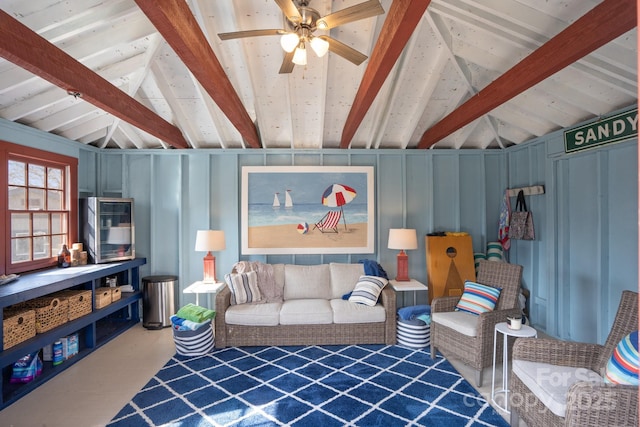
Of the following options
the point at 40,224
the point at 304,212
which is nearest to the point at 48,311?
the point at 40,224

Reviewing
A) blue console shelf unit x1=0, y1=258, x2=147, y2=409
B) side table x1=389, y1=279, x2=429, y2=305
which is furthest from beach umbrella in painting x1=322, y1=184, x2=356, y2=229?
blue console shelf unit x1=0, y1=258, x2=147, y2=409

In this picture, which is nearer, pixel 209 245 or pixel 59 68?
pixel 59 68

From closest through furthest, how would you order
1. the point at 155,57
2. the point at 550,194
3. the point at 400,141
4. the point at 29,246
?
the point at 155,57
the point at 29,246
the point at 550,194
the point at 400,141

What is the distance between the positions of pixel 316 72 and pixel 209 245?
8.35 feet

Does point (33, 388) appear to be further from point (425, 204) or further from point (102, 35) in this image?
point (425, 204)

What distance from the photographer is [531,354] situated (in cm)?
241

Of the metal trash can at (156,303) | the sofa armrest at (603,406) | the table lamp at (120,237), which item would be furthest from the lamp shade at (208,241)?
the sofa armrest at (603,406)

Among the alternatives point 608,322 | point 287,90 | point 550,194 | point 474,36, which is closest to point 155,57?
point 287,90

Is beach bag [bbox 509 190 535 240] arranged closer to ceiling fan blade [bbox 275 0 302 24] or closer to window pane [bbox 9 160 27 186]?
ceiling fan blade [bbox 275 0 302 24]

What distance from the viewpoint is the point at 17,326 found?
2955 millimetres

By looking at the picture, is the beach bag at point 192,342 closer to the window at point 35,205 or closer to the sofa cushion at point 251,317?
the sofa cushion at point 251,317

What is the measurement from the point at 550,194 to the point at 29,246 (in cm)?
627

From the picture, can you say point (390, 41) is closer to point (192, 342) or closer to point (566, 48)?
point (566, 48)

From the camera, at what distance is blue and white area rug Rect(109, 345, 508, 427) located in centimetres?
260
